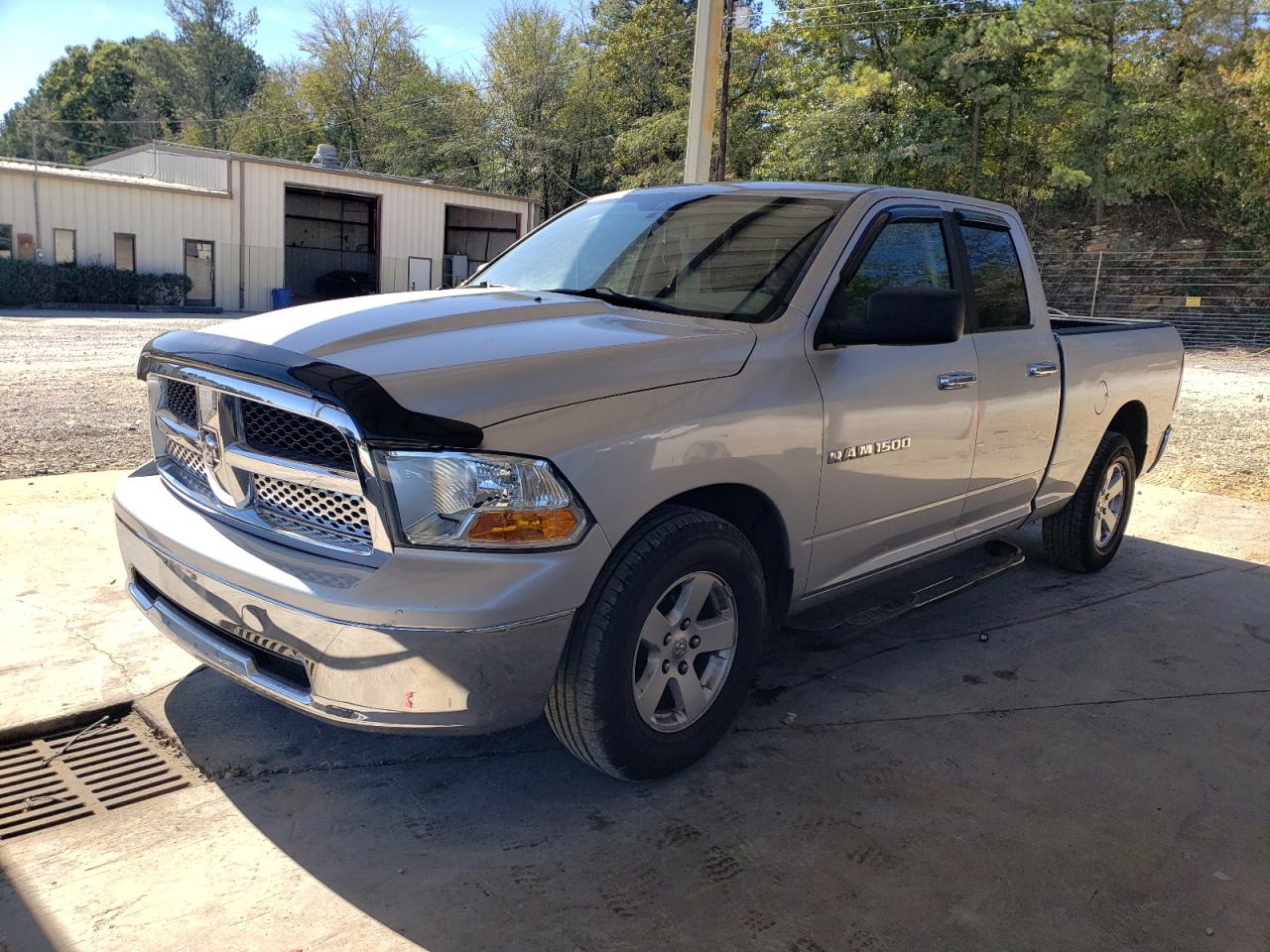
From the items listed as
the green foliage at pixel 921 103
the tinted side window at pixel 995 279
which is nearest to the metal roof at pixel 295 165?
the green foliage at pixel 921 103

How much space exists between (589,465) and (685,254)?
1491 millimetres

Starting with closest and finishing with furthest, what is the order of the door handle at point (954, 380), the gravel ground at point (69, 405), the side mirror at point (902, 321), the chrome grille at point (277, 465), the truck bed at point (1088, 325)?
1. the chrome grille at point (277, 465)
2. the side mirror at point (902, 321)
3. the door handle at point (954, 380)
4. the truck bed at point (1088, 325)
5. the gravel ground at point (69, 405)

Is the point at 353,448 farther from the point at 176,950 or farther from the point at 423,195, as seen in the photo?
the point at 423,195

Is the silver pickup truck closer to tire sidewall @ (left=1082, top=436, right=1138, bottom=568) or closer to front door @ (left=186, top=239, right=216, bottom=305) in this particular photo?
tire sidewall @ (left=1082, top=436, right=1138, bottom=568)

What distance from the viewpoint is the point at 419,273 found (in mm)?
34406

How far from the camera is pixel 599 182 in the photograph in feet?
149

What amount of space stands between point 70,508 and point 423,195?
29699 millimetres

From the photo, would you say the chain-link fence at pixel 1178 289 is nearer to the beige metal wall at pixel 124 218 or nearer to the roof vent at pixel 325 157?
the roof vent at pixel 325 157

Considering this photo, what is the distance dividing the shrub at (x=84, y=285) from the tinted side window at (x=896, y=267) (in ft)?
92.8

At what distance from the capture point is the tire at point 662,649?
2729 mm

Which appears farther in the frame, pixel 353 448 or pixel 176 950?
pixel 353 448

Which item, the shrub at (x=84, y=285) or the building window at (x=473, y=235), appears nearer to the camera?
the shrub at (x=84, y=285)

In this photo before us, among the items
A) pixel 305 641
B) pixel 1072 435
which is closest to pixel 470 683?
pixel 305 641

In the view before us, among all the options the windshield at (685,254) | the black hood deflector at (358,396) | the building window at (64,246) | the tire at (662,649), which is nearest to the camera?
the black hood deflector at (358,396)
